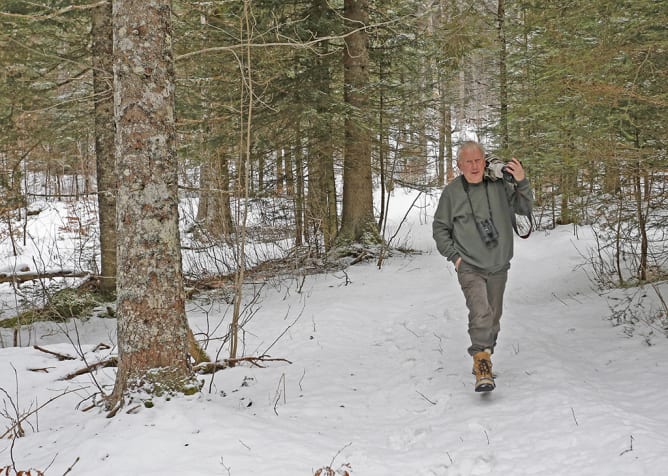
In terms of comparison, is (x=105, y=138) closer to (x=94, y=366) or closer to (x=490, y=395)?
(x=94, y=366)

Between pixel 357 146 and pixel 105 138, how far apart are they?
4.93m

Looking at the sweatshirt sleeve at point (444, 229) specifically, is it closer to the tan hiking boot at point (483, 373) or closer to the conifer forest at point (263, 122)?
the tan hiking boot at point (483, 373)

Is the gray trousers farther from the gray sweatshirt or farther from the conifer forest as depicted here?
the conifer forest

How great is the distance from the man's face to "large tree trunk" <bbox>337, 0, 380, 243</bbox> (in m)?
5.38

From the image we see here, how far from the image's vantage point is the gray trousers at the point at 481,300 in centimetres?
438

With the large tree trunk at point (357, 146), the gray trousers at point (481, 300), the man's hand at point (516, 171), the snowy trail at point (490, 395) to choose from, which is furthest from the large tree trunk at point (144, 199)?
the large tree trunk at point (357, 146)

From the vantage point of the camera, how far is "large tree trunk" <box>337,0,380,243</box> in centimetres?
1017

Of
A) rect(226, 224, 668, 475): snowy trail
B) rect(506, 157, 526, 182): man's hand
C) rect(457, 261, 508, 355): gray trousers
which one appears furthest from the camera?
rect(457, 261, 508, 355): gray trousers

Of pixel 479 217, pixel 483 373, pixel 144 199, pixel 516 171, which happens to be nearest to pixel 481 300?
pixel 483 373

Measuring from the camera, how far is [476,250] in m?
4.45

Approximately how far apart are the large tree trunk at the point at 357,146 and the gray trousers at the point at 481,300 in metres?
5.76

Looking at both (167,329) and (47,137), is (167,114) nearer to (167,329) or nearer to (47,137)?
(167,329)

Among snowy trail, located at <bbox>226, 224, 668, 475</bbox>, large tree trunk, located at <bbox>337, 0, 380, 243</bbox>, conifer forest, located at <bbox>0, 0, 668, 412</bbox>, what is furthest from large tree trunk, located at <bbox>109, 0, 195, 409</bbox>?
large tree trunk, located at <bbox>337, 0, 380, 243</bbox>

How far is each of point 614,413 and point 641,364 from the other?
142 cm
